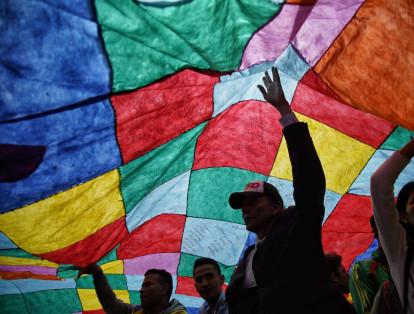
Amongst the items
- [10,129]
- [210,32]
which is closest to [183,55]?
→ [210,32]

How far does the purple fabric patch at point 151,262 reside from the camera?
4668 millimetres

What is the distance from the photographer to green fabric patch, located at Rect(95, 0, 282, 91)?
2.22 metres

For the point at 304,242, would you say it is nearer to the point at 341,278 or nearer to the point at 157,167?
the point at 341,278

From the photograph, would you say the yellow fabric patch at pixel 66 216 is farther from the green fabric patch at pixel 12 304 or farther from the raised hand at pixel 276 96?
the green fabric patch at pixel 12 304

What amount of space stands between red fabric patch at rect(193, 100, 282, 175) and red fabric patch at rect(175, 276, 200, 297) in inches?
77.8

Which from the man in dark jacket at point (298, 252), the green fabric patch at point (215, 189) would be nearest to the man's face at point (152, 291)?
the green fabric patch at point (215, 189)

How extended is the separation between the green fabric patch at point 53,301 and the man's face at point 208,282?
8.78 ft

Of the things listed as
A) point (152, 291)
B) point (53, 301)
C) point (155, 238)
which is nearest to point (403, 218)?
point (152, 291)

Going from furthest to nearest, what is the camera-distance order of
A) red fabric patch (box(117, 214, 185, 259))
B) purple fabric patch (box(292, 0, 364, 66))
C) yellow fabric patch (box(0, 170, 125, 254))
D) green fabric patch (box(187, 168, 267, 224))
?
1. red fabric patch (box(117, 214, 185, 259))
2. green fabric patch (box(187, 168, 267, 224))
3. yellow fabric patch (box(0, 170, 125, 254))
4. purple fabric patch (box(292, 0, 364, 66))

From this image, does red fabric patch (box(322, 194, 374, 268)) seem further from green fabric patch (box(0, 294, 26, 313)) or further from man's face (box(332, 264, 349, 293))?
green fabric patch (box(0, 294, 26, 313))

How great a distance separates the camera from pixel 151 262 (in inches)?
188

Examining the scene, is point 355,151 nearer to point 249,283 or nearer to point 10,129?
point 249,283

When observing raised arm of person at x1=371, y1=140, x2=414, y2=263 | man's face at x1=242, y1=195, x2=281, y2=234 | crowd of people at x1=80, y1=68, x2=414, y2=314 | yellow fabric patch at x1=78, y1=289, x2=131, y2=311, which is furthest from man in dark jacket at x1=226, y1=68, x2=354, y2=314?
yellow fabric patch at x1=78, y1=289, x2=131, y2=311

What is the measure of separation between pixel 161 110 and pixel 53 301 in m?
4.05
